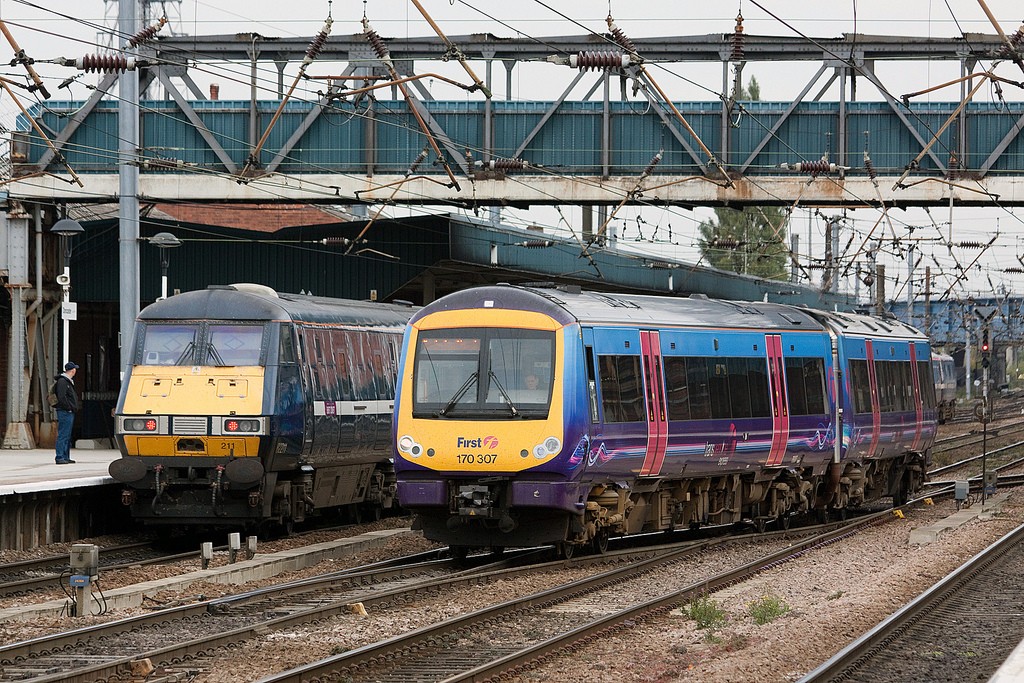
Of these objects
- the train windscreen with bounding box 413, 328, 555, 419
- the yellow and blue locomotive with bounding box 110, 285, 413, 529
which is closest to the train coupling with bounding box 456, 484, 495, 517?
the train windscreen with bounding box 413, 328, 555, 419

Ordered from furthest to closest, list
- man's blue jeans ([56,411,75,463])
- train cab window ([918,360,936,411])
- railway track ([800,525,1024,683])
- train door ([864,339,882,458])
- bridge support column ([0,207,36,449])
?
bridge support column ([0,207,36,449]) → train cab window ([918,360,936,411]) → train door ([864,339,882,458]) → man's blue jeans ([56,411,75,463]) → railway track ([800,525,1024,683])

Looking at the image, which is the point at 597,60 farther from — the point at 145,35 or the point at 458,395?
the point at 458,395

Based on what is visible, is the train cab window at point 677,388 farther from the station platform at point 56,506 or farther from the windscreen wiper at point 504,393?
the station platform at point 56,506

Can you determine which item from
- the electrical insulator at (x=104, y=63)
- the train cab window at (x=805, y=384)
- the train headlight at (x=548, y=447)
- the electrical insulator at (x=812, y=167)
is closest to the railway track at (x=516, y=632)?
the train headlight at (x=548, y=447)

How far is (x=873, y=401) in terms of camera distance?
24.9 m

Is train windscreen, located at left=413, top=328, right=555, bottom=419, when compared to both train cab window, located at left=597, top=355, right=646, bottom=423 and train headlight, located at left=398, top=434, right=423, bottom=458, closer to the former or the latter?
train headlight, located at left=398, top=434, right=423, bottom=458

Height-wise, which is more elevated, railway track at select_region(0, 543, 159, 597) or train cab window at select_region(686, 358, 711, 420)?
train cab window at select_region(686, 358, 711, 420)

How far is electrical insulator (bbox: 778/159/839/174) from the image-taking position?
29.8 metres

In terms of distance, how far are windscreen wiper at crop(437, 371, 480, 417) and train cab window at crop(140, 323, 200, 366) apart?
4242 millimetres

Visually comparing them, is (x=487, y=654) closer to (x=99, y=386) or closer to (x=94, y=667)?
(x=94, y=667)

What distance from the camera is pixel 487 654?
11461 mm

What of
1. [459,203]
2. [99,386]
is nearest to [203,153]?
[459,203]

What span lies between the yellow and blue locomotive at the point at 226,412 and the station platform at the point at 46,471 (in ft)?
2.80

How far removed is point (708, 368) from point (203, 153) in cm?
1599
